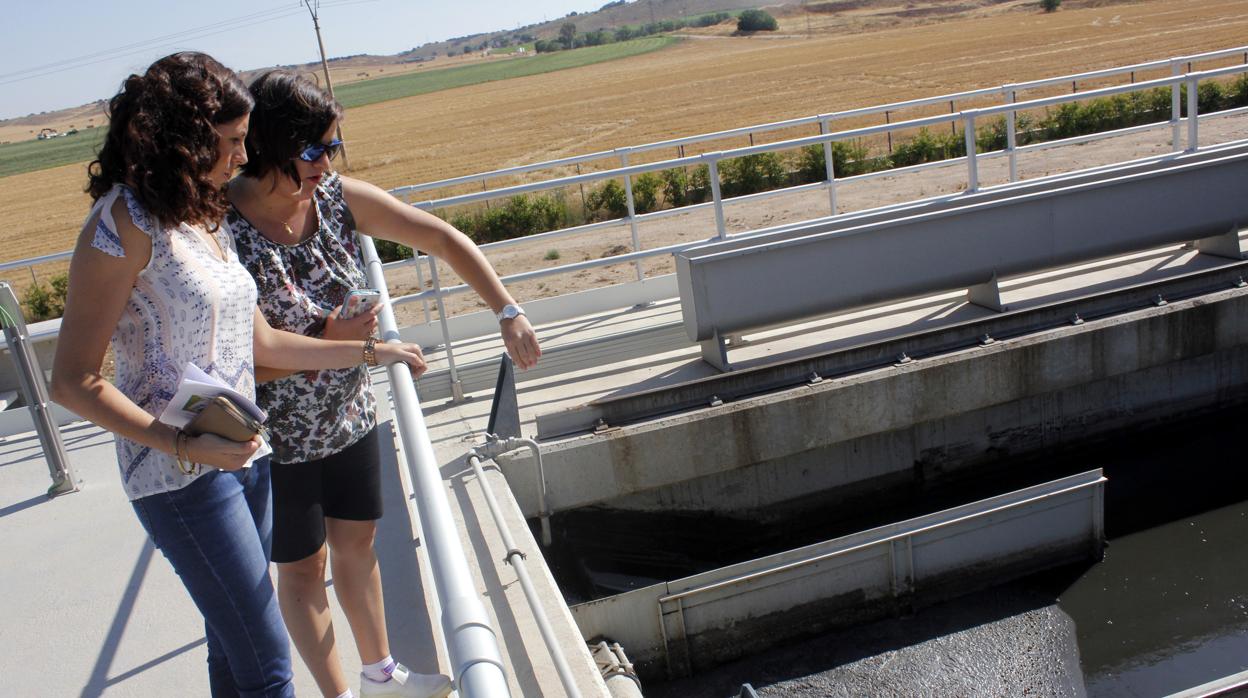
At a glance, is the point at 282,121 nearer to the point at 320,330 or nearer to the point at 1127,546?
the point at 320,330

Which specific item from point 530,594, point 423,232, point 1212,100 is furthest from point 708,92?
point 423,232

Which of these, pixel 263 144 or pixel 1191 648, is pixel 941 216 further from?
pixel 263 144

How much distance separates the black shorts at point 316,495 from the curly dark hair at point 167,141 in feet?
2.55

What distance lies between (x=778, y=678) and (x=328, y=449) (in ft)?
11.3

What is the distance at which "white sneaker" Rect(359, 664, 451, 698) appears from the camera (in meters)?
2.76

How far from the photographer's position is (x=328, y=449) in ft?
8.48

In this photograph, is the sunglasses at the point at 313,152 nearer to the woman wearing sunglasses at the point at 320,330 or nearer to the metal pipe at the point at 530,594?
the woman wearing sunglasses at the point at 320,330

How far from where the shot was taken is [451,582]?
59.5 inches

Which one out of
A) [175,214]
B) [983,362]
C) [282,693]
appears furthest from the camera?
[983,362]

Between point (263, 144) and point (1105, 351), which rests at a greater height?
point (263, 144)

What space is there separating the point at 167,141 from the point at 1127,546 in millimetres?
5953

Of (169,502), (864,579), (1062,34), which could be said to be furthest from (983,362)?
(1062,34)

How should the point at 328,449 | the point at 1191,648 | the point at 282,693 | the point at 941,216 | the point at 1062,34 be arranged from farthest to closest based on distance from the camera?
1. the point at 1062,34
2. the point at 941,216
3. the point at 1191,648
4. the point at 328,449
5. the point at 282,693

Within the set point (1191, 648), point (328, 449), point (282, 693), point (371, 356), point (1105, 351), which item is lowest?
point (1191, 648)
